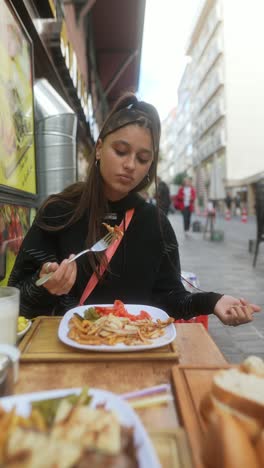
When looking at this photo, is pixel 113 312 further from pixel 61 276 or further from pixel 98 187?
pixel 98 187

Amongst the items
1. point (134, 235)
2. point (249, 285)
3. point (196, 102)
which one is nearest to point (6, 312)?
point (134, 235)

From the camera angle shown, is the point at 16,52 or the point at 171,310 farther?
the point at 16,52

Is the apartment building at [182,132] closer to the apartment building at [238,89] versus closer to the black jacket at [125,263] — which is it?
the apartment building at [238,89]

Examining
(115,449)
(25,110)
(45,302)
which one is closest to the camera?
(115,449)

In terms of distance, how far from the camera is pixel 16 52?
291 centimetres

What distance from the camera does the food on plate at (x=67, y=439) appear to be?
0.51 m

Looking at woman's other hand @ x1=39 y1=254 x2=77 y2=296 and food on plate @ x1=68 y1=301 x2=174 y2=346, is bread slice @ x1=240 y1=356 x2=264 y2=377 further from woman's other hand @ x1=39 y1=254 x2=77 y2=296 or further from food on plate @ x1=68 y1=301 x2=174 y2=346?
woman's other hand @ x1=39 y1=254 x2=77 y2=296

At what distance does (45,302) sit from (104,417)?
1251 mm

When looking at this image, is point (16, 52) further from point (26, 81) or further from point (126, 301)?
point (126, 301)

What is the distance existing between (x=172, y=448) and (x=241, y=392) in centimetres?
16

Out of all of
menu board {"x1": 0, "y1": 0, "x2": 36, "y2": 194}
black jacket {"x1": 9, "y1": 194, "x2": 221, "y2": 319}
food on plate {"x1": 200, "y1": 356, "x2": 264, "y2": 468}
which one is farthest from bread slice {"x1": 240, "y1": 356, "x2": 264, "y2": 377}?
menu board {"x1": 0, "y1": 0, "x2": 36, "y2": 194}

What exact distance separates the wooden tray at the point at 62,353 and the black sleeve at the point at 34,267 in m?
0.43

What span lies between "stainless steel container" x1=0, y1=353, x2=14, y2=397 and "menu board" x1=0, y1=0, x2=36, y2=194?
74.5 inches

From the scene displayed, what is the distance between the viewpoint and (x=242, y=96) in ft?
124
